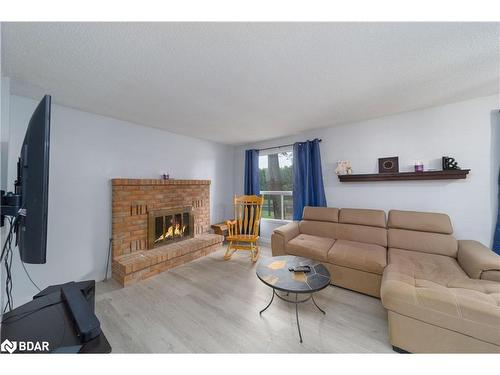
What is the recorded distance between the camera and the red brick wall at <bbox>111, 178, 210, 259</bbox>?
2.69 meters

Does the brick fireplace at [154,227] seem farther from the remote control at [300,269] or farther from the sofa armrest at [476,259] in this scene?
the sofa armrest at [476,259]

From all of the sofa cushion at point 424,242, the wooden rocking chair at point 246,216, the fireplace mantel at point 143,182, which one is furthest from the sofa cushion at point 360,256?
the fireplace mantel at point 143,182

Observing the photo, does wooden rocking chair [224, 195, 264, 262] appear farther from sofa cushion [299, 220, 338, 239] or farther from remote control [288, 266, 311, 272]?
remote control [288, 266, 311, 272]

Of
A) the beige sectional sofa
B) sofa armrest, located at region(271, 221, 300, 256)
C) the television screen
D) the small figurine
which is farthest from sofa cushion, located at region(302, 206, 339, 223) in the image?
the television screen

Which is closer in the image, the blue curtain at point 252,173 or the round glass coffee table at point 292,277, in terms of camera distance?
the round glass coffee table at point 292,277

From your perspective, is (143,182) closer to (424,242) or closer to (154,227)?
(154,227)

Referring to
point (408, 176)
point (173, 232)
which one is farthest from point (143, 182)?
point (408, 176)

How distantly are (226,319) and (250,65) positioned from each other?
2.34 meters

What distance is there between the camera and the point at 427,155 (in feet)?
8.51

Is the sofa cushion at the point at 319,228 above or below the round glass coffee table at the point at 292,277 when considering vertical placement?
above

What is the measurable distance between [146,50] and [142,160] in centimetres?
206

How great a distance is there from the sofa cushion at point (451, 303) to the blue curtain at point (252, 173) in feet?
9.83

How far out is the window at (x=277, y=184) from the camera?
13.4 ft
